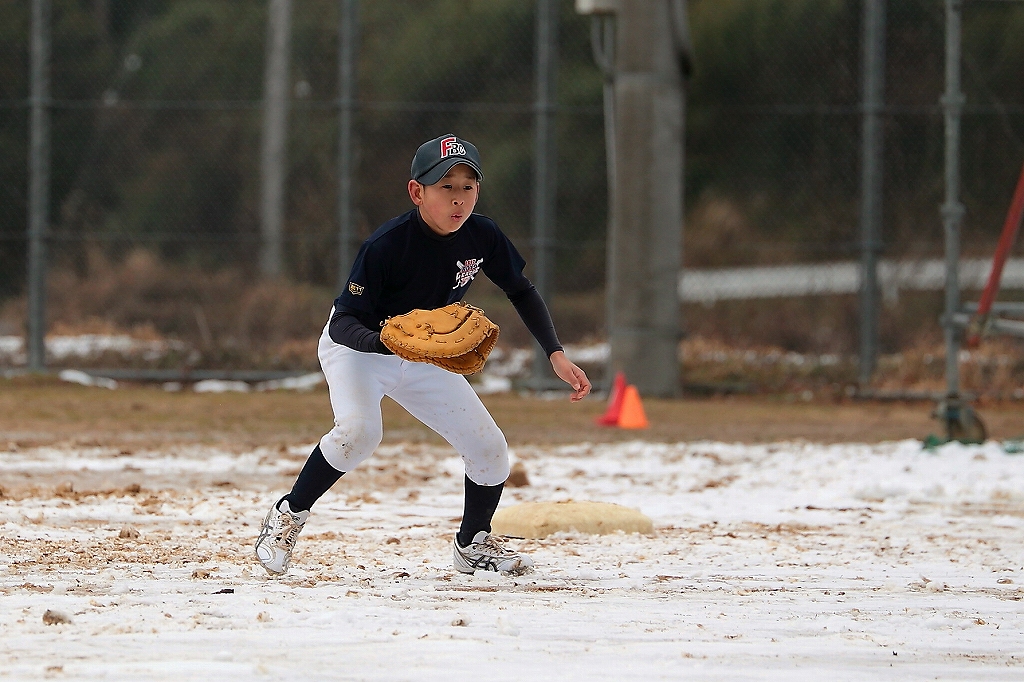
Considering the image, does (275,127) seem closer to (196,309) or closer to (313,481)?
(196,309)

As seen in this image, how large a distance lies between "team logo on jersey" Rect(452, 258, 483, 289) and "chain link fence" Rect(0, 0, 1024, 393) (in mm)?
9551

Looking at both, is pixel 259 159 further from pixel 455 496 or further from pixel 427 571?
pixel 427 571

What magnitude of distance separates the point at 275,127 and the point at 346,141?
1.54 metres

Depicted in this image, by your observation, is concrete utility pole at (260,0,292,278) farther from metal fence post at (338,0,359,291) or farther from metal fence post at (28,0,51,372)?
metal fence post at (28,0,51,372)

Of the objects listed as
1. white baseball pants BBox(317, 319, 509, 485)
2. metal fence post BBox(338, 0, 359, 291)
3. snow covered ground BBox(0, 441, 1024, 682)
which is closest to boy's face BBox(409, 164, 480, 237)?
white baseball pants BBox(317, 319, 509, 485)

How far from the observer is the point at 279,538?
5629 millimetres

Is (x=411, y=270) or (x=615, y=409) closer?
(x=411, y=270)

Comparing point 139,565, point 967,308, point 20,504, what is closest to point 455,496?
point 20,504

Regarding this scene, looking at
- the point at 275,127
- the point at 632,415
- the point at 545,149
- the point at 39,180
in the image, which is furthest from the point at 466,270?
the point at 275,127

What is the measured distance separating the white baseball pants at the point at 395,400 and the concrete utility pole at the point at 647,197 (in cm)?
905

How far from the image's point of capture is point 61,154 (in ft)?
52.4

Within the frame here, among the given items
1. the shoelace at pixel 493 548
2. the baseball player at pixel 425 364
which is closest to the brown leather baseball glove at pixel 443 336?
the baseball player at pixel 425 364

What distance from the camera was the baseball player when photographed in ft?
18.1

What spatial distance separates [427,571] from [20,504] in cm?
268
